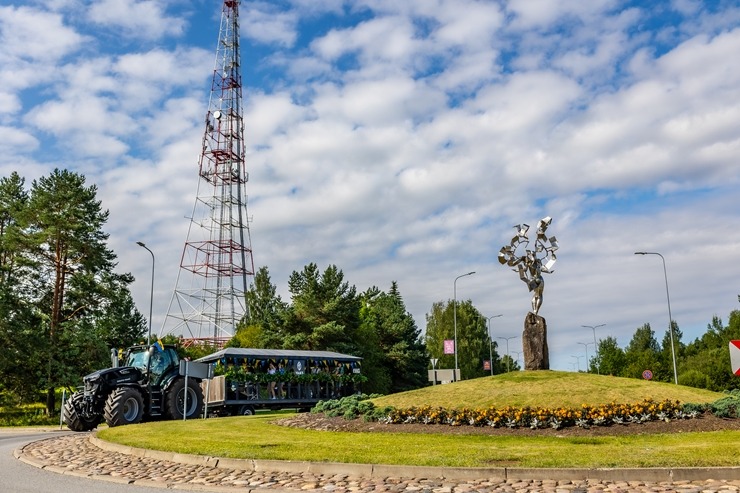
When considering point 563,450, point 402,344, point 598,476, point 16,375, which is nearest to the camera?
point 598,476

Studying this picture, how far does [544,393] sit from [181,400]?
12.5 metres

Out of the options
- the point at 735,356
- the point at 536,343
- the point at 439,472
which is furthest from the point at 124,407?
the point at 735,356

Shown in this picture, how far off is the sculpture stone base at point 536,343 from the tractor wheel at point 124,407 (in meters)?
14.0

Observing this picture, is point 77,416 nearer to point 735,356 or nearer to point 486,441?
point 486,441

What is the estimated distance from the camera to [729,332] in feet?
207

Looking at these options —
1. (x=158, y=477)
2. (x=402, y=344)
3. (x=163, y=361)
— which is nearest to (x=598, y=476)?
(x=158, y=477)

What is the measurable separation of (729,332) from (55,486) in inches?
2598

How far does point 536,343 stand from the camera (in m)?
25.2

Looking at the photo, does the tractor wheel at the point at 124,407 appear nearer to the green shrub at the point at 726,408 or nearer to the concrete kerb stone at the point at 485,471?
the concrete kerb stone at the point at 485,471

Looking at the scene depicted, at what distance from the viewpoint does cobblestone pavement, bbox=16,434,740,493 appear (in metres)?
9.20

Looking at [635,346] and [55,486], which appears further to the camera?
[635,346]

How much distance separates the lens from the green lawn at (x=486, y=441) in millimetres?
11094

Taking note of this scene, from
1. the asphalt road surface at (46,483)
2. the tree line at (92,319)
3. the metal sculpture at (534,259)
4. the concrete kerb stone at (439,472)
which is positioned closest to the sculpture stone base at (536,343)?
the metal sculpture at (534,259)

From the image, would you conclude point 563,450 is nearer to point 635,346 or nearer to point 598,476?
point 598,476
